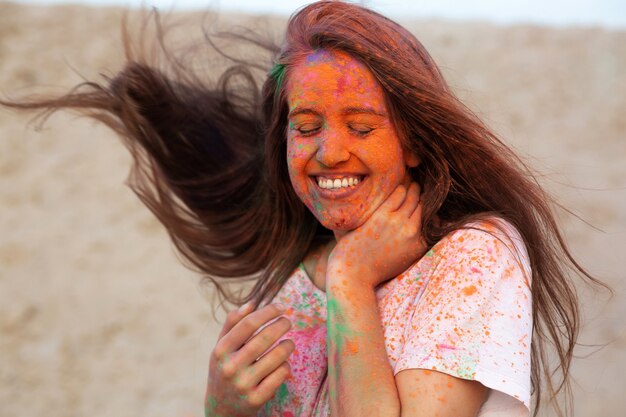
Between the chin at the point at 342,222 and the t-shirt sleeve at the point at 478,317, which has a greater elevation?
the chin at the point at 342,222

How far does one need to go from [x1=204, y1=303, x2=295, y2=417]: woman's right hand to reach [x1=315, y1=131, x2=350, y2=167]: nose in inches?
16.7

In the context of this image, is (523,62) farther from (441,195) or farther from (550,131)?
(441,195)

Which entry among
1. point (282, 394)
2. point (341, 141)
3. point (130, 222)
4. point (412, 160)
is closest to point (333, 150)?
point (341, 141)

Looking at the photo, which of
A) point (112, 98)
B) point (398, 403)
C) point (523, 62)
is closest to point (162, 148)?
point (112, 98)

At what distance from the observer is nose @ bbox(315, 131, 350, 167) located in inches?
92.6

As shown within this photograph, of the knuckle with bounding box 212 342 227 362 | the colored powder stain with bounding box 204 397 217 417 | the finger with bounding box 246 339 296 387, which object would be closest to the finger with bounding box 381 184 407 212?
the finger with bounding box 246 339 296 387

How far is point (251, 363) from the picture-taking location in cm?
243

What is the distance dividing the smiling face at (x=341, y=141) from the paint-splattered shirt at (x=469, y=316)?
0.23 meters

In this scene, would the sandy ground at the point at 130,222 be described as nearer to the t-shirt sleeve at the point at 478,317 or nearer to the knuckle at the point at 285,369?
the t-shirt sleeve at the point at 478,317

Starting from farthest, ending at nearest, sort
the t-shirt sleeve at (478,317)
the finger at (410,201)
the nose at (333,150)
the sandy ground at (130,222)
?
the sandy ground at (130,222), the finger at (410,201), the nose at (333,150), the t-shirt sleeve at (478,317)

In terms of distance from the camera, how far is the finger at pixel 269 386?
2389 mm

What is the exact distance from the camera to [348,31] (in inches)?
→ 94.5

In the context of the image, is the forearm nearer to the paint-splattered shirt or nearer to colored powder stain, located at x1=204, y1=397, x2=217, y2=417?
the paint-splattered shirt

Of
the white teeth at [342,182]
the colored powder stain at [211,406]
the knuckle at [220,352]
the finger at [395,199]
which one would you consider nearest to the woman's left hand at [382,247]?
the finger at [395,199]
